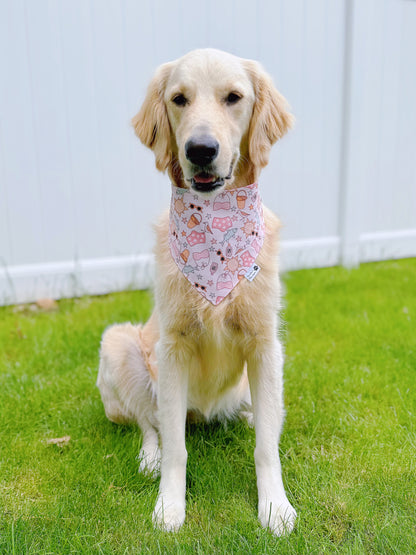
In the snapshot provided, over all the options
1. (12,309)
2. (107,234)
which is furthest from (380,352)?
(12,309)

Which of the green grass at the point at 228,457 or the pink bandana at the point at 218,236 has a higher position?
the pink bandana at the point at 218,236

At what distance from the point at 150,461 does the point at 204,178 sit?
3.96ft

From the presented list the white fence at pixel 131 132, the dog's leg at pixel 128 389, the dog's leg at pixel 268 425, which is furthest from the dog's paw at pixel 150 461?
the white fence at pixel 131 132

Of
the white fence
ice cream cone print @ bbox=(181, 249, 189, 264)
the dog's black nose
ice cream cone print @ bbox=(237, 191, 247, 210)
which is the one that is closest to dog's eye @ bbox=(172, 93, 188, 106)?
the dog's black nose

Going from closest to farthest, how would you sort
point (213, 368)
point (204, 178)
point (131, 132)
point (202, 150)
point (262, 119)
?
point (202, 150)
point (204, 178)
point (262, 119)
point (213, 368)
point (131, 132)

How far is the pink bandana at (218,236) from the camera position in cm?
199

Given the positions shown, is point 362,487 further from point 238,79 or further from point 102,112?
point 102,112

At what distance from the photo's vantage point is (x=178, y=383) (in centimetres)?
204

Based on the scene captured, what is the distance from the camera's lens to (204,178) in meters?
1.83

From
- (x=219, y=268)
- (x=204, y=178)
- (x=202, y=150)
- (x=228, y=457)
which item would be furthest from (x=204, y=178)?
(x=228, y=457)

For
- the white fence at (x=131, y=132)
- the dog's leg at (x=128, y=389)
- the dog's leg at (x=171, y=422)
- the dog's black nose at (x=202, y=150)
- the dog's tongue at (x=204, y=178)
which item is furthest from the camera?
the white fence at (x=131, y=132)

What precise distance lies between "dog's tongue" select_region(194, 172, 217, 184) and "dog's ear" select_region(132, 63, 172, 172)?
23cm

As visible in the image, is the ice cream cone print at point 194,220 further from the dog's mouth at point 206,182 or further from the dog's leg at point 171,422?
the dog's leg at point 171,422

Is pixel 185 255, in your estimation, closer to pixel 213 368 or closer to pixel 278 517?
pixel 213 368
